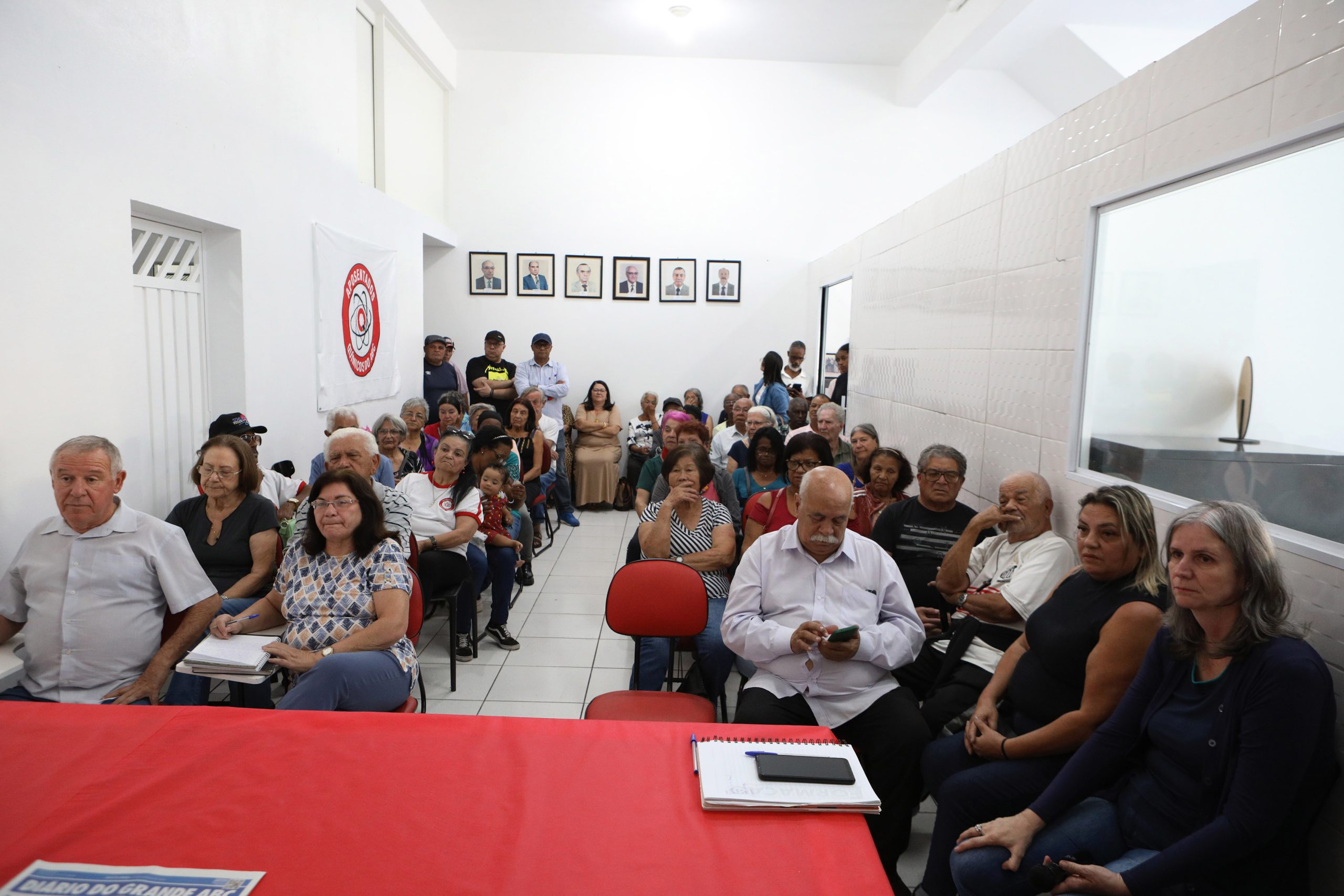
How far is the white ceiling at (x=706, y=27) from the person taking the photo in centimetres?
743

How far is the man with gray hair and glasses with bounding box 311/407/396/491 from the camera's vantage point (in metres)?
4.17

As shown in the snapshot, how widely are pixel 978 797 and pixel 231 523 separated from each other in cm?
290

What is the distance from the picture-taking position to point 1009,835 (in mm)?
1900

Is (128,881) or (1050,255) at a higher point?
(1050,255)

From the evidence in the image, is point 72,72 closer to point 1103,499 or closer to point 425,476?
point 425,476

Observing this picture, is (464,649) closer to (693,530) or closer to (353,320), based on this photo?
(693,530)

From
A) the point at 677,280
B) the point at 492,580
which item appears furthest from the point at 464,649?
the point at 677,280

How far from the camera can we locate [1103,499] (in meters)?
2.26

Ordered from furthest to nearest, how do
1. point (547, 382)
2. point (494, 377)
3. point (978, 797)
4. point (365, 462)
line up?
point (547, 382) → point (494, 377) → point (365, 462) → point (978, 797)

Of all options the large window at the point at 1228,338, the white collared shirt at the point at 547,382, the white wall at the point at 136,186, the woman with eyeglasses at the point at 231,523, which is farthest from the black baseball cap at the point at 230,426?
the white collared shirt at the point at 547,382

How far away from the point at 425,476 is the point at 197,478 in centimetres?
125

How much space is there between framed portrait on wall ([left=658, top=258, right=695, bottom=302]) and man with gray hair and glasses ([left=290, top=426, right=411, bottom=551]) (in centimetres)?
572

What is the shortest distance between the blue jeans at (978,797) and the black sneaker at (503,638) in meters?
2.62

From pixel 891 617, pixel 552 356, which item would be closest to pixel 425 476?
pixel 891 617
